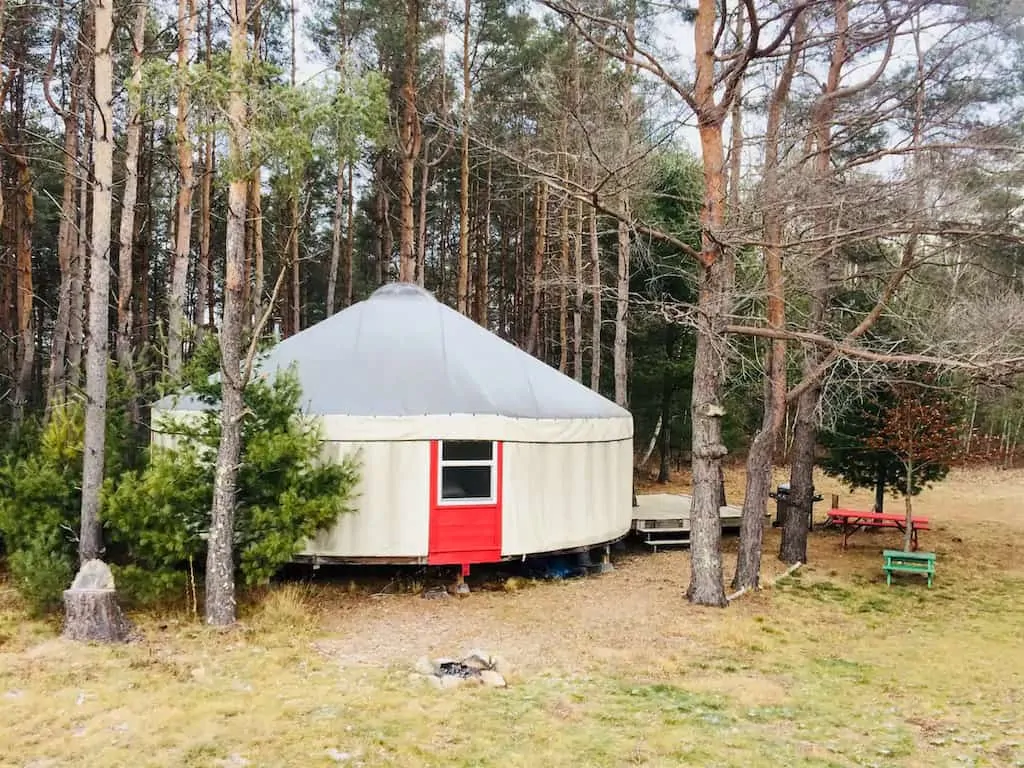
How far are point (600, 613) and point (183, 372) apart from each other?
4314 mm

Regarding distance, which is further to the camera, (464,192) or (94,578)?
(464,192)

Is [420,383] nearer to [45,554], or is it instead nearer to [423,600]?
[423,600]

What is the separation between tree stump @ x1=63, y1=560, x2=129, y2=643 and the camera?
211 inches

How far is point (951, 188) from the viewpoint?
5836mm

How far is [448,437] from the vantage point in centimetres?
731

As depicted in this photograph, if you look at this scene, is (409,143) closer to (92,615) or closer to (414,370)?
(414,370)

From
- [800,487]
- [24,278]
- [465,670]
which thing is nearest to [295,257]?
[465,670]

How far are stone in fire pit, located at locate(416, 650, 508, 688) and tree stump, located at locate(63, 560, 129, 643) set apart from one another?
90.1 inches

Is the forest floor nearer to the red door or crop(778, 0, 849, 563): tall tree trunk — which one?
the red door

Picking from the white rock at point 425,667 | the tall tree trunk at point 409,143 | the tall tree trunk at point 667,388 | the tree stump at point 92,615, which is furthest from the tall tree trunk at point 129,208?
the tall tree trunk at point 667,388

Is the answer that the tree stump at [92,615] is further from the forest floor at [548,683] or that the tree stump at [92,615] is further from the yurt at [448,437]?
the yurt at [448,437]

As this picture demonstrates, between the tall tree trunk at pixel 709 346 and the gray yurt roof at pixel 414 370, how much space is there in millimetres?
1741

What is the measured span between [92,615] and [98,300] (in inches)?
103

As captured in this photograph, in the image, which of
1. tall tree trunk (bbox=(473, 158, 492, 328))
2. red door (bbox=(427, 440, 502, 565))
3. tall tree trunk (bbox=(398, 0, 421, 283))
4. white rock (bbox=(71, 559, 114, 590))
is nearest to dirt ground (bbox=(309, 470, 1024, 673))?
red door (bbox=(427, 440, 502, 565))
